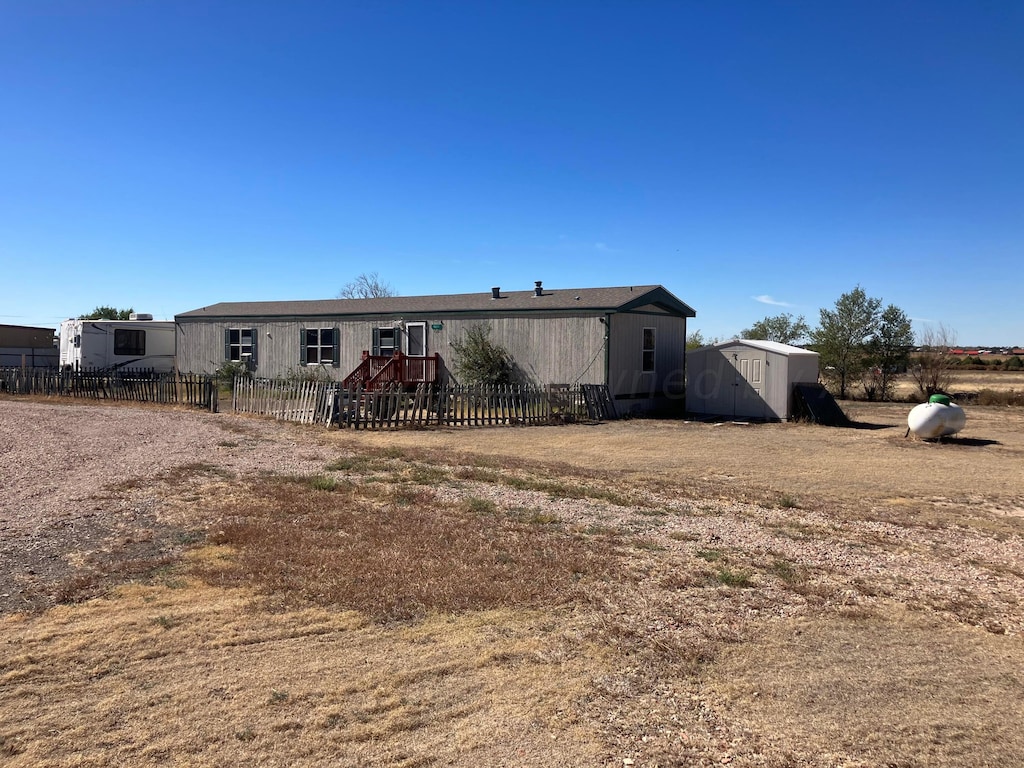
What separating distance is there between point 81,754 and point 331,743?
951 mm

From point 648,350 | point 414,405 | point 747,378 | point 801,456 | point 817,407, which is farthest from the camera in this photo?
point 648,350

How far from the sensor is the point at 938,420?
14953mm

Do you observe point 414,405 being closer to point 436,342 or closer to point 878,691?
point 436,342

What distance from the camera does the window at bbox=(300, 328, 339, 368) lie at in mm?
24484

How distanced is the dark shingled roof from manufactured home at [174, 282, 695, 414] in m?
0.04

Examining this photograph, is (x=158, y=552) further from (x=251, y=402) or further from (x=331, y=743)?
(x=251, y=402)

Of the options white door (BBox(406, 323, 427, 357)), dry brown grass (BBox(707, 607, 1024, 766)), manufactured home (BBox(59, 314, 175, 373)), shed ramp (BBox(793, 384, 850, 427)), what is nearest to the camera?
dry brown grass (BBox(707, 607, 1024, 766))

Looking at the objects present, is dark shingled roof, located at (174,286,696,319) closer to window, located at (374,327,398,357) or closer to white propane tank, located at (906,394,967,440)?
window, located at (374,327,398,357)

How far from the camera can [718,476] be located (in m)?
10.6

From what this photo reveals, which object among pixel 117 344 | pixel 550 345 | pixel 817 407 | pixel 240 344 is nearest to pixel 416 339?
pixel 550 345

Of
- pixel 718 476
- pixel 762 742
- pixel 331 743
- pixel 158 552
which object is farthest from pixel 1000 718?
pixel 718 476

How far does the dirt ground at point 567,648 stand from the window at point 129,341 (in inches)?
905

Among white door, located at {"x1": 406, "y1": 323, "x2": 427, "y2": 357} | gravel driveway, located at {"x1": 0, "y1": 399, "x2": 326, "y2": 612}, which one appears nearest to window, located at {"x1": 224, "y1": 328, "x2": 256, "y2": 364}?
white door, located at {"x1": 406, "y1": 323, "x2": 427, "y2": 357}

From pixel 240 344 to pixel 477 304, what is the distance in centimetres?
921
